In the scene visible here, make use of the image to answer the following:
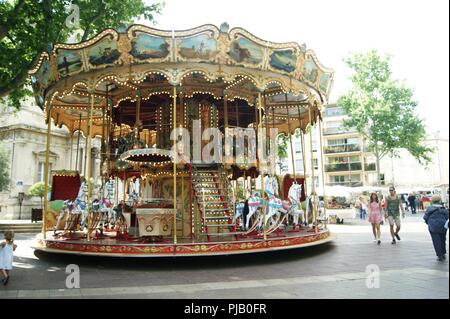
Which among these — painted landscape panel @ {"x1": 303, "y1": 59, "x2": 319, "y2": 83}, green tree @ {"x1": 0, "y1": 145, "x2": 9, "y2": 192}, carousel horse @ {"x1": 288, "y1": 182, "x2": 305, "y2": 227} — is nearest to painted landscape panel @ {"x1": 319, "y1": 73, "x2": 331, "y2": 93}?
painted landscape panel @ {"x1": 303, "y1": 59, "x2": 319, "y2": 83}

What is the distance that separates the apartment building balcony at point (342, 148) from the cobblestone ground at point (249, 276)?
145 feet

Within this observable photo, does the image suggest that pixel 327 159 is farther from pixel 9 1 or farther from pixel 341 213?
pixel 9 1

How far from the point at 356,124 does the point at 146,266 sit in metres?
29.4

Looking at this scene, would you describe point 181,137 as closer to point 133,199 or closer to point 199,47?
point 199,47

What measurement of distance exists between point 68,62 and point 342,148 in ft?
160

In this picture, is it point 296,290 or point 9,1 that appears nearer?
point 296,290

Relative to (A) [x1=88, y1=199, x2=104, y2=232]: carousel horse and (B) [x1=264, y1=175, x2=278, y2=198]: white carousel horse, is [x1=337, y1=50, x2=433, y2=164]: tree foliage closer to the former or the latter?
(B) [x1=264, y1=175, x2=278, y2=198]: white carousel horse

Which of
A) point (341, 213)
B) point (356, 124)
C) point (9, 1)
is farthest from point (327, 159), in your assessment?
point (9, 1)

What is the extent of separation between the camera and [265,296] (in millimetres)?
5840

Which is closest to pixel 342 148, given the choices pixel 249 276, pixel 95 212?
pixel 95 212

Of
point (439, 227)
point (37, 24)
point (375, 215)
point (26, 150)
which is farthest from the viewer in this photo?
point (26, 150)

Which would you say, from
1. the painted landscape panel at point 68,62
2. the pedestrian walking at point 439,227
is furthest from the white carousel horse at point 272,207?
the painted landscape panel at point 68,62

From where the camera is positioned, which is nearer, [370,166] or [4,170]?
[4,170]

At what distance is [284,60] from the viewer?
34.6ft
